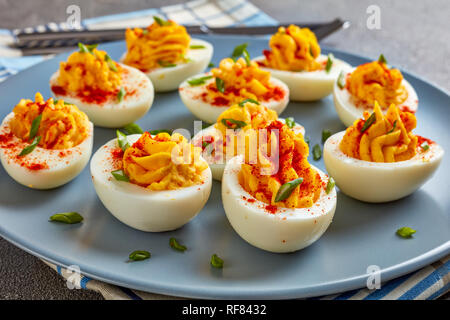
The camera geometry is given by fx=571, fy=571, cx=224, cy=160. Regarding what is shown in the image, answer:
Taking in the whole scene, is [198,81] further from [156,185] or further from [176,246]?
[176,246]

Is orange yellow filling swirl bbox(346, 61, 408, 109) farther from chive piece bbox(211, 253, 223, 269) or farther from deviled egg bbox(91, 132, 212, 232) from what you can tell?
chive piece bbox(211, 253, 223, 269)

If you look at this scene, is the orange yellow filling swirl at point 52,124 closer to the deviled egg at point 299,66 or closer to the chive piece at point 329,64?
the deviled egg at point 299,66

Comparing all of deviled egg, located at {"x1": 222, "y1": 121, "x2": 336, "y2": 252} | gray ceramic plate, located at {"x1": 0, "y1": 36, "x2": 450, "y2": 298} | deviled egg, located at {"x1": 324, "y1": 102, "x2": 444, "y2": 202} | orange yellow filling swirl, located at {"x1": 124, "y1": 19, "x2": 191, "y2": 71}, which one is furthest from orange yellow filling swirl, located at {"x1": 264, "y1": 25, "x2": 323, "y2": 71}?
deviled egg, located at {"x1": 222, "y1": 121, "x2": 336, "y2": 252}

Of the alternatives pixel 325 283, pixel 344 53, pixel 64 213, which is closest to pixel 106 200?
pixel 64 213

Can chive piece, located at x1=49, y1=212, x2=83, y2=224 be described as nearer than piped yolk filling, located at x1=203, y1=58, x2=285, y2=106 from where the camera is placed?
Yes

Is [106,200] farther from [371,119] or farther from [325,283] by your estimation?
[371,119]

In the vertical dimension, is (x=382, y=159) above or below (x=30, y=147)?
below

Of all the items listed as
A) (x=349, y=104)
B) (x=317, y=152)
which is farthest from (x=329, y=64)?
(x=317, y=152)
